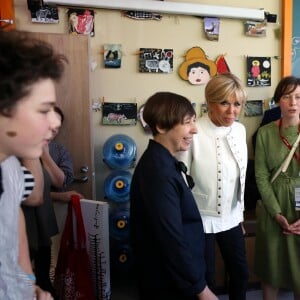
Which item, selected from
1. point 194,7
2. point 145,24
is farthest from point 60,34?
point 194,7

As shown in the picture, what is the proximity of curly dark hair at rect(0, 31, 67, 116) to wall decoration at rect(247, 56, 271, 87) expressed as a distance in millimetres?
2490

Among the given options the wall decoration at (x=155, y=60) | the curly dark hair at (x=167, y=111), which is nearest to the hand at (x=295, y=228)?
the curly dark hair at (x=167, y=111)

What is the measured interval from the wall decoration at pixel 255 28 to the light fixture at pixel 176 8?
0.16 feet

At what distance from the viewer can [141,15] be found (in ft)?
8.70

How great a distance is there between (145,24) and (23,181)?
2177 millimetres

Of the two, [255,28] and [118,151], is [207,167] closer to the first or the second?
[118,151]

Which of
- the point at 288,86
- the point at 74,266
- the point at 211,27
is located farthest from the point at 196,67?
the point at 74,266

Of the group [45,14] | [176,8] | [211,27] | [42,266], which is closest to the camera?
[42,266]

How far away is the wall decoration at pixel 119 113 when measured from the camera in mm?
2693

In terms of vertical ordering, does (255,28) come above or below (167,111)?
above

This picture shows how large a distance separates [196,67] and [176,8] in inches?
19.5

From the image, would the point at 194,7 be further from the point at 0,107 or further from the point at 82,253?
the point at 0,107

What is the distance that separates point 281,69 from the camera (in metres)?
2.98

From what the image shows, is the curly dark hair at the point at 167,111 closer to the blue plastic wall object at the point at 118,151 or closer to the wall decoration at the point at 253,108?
the blue plastic wall object at the point at 118,151
